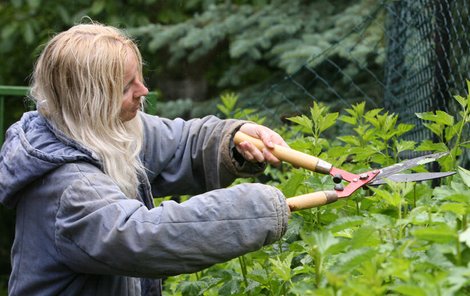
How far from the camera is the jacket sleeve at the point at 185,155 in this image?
2881 millimetres

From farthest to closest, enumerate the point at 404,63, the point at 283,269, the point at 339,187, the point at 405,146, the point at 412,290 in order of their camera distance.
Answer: the point at 404,63, the point at 405,146, the point at 339,187, the point at 283,269, the point at 412,290

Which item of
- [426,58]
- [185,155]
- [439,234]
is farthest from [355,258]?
[426,58]

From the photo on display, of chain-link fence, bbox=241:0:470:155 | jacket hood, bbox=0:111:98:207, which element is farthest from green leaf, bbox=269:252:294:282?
chain-link fence, bbox=241:0:470:155

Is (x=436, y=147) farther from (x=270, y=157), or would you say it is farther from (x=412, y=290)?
(x=412, y=290)

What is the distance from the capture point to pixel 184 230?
2.17m

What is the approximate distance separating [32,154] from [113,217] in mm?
375

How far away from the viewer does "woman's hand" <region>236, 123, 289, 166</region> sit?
8.56ft

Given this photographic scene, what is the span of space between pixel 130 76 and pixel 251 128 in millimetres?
438

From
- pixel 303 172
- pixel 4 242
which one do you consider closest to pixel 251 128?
pixel 303 172

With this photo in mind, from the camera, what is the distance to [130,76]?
8.40ft

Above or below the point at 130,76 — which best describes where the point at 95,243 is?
below

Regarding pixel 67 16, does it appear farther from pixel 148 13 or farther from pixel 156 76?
pixel 156 76

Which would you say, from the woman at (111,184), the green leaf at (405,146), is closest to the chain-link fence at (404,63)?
the green leaf at (405,146)

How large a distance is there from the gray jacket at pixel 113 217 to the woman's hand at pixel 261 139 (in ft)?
0.19
